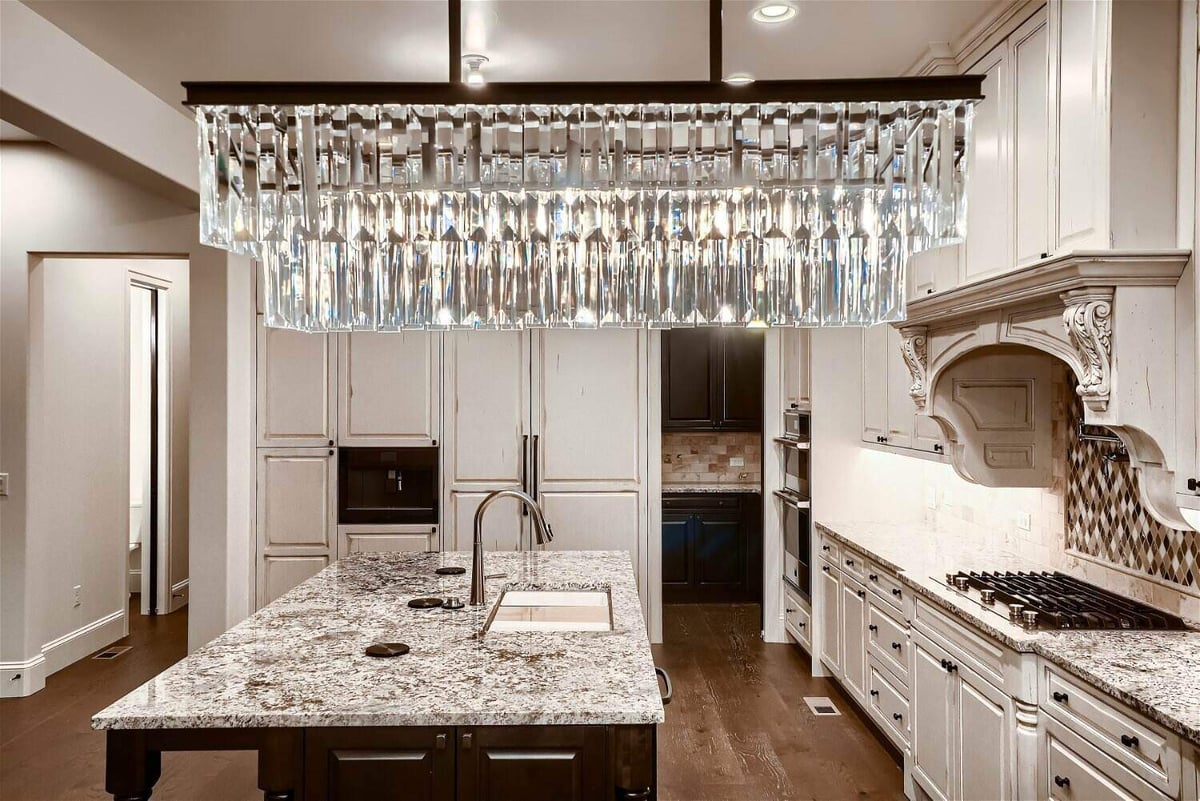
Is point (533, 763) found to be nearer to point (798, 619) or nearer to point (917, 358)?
point (917, 358)

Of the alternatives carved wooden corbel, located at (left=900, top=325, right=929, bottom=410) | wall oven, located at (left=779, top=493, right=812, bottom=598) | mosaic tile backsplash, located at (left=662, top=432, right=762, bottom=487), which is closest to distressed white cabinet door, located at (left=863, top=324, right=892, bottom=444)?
carved wooden corbel, located at (left=900, top=325, right=929, bottom=410)

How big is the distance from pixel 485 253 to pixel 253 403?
341cm

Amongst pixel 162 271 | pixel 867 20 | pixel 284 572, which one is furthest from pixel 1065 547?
pixel 162 271

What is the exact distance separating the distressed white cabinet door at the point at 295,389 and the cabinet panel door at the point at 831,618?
2.98 metres

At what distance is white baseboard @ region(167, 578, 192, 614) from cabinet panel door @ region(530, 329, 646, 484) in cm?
322

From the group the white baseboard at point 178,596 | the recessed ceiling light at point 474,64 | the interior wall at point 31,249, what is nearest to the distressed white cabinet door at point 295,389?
the interior wall at point 31,249

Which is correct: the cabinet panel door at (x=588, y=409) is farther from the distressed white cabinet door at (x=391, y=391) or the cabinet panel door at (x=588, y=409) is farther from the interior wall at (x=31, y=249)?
the interior wall at (x=31, y=249)

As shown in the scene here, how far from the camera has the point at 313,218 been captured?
158 centimetres

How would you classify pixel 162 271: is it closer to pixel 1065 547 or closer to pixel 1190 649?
pixel 1065 547

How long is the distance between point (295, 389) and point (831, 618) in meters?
3.37

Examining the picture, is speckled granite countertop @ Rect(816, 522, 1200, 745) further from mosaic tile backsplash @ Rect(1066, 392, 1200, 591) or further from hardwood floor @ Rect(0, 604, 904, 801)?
hardwood floor @ Rect(0, 604, 904, 801)

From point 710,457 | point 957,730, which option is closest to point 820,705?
point 957,730

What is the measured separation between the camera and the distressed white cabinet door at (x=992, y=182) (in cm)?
266

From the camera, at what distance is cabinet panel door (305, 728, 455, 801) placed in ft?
5.84
